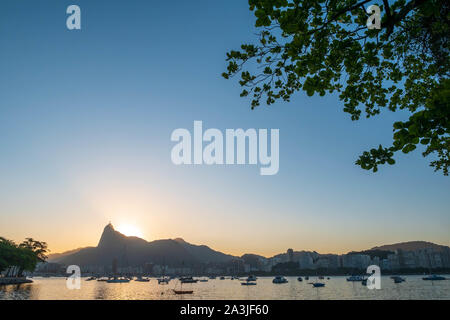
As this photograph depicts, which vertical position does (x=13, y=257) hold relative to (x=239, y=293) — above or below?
above

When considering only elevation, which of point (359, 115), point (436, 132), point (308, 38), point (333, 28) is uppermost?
point (333, 28)

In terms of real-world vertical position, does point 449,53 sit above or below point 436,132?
above

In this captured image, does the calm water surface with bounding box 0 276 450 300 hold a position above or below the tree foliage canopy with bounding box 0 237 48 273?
below

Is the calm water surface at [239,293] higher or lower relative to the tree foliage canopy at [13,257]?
lower

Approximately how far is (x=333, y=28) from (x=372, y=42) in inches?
53.9

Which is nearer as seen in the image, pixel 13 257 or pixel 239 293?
pixel 13 257
